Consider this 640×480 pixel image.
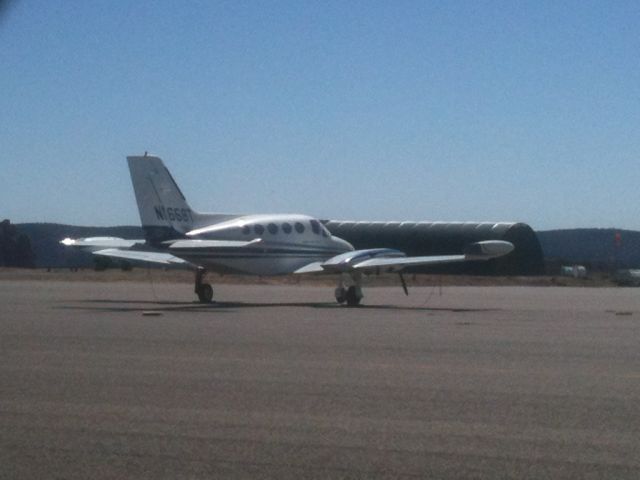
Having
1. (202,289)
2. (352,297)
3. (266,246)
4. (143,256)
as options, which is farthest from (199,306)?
(143,256)

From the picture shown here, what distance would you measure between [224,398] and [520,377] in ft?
13.5

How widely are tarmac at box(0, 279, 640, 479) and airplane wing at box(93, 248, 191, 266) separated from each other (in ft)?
45.1

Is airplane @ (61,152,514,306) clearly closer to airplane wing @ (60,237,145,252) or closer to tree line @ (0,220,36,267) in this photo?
airplane wing @ (60,237,145,252)

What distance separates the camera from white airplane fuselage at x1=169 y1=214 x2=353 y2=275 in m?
33.2

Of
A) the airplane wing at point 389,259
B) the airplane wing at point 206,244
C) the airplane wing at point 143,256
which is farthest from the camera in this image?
the airplane wing at point 143,256

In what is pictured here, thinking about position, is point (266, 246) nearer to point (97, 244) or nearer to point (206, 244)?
point (206, 244)

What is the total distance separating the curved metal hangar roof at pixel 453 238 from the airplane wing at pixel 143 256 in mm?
48251

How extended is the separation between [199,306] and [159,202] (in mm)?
3630

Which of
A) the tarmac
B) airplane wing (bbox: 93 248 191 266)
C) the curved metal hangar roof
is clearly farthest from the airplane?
the curved metal hangar roof

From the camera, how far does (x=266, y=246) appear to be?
3472cm

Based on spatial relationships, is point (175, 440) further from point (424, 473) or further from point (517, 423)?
point (517, 423)

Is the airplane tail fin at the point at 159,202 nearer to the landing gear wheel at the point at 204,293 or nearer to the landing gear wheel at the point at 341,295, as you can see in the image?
the landing gear wheel at the point at 204,293

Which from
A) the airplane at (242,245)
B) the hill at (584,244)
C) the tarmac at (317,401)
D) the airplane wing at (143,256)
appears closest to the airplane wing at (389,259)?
the airplane at (242,245)

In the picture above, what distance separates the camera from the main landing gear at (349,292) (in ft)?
111
